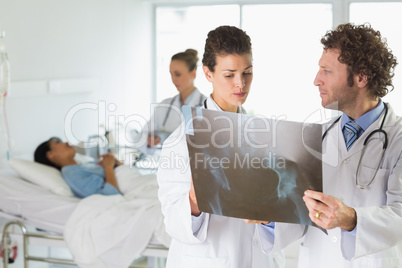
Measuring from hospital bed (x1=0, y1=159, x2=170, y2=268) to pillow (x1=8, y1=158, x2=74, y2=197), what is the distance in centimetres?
3

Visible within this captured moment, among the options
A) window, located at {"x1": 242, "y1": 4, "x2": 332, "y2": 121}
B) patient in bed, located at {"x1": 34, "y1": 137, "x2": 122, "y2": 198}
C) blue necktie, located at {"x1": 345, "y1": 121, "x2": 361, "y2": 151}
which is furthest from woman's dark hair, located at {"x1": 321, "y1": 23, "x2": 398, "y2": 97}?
window, located at {"x1": 242, "y1": 4, "x2": 332, "y2": 121}

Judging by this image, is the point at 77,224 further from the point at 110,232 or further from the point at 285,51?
the point at 285,51

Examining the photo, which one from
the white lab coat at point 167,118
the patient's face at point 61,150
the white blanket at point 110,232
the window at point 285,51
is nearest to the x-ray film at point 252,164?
the white blanket at point 110,232

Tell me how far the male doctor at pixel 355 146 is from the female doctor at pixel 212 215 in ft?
0.25

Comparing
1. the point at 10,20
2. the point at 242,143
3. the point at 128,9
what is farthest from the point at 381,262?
the point at 128,9

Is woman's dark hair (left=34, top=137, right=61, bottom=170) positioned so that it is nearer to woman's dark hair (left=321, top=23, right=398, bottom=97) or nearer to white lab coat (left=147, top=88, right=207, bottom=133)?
white lab coat (left=147, top=88, right=207, bottom=133)

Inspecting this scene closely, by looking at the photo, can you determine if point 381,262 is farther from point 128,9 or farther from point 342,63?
point 128,9

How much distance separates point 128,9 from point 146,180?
281 cm

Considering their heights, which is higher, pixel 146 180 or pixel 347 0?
pixel 347 0

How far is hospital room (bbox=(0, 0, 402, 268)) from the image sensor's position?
1.40m

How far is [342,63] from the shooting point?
5.28ft

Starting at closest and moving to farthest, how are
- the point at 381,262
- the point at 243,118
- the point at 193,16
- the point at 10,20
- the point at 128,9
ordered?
the point at 243,118 → the point at 381,262 → the point at 10,20 → the point at 128,9 → the point at 193,16

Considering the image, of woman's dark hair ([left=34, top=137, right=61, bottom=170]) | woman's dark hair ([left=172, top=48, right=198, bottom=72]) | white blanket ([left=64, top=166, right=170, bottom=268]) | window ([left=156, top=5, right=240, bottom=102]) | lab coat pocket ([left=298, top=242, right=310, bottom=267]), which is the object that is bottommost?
white blanket ([left=64, top=166, right=170, bottom=268])

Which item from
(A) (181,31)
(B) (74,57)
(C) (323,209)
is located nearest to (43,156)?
(B) (74,57)
